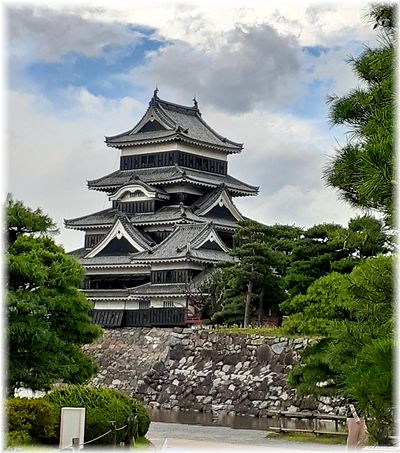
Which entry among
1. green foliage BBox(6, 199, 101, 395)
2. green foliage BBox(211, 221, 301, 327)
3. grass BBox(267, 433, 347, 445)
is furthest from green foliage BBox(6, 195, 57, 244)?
green foliage BBox(211, 221, 301, 327)

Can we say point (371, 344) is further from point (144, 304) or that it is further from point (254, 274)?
point (144, 304)

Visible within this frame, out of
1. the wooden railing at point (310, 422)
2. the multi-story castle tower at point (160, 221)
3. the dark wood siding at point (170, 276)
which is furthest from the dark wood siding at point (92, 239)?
the wooden railing at point (310, 422)

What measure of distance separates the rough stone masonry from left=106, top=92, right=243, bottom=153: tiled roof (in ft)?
24.9

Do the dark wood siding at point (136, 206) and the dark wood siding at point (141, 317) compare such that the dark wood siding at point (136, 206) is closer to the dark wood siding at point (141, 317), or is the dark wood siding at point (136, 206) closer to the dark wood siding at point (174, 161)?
the dark wood siding at point (174, 161)

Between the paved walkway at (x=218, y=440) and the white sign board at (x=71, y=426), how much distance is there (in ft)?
6.77

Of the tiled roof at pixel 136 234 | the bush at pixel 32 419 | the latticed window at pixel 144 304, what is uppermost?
the tiled roof at pixel 136 234

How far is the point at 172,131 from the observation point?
104ft

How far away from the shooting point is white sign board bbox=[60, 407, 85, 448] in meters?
9.16

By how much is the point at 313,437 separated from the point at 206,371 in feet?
32.5

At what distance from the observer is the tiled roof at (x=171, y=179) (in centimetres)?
3120

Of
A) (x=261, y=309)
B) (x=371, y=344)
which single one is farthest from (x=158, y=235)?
(x=371, y=344)

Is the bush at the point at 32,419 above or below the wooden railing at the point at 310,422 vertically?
above

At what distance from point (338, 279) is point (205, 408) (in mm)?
7013

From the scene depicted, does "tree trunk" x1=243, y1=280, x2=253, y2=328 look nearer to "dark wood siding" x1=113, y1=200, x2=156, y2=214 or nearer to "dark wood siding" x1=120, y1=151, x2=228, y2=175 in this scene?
"dark wood siding" x1=113, y1=200, x2=156, y2=214
